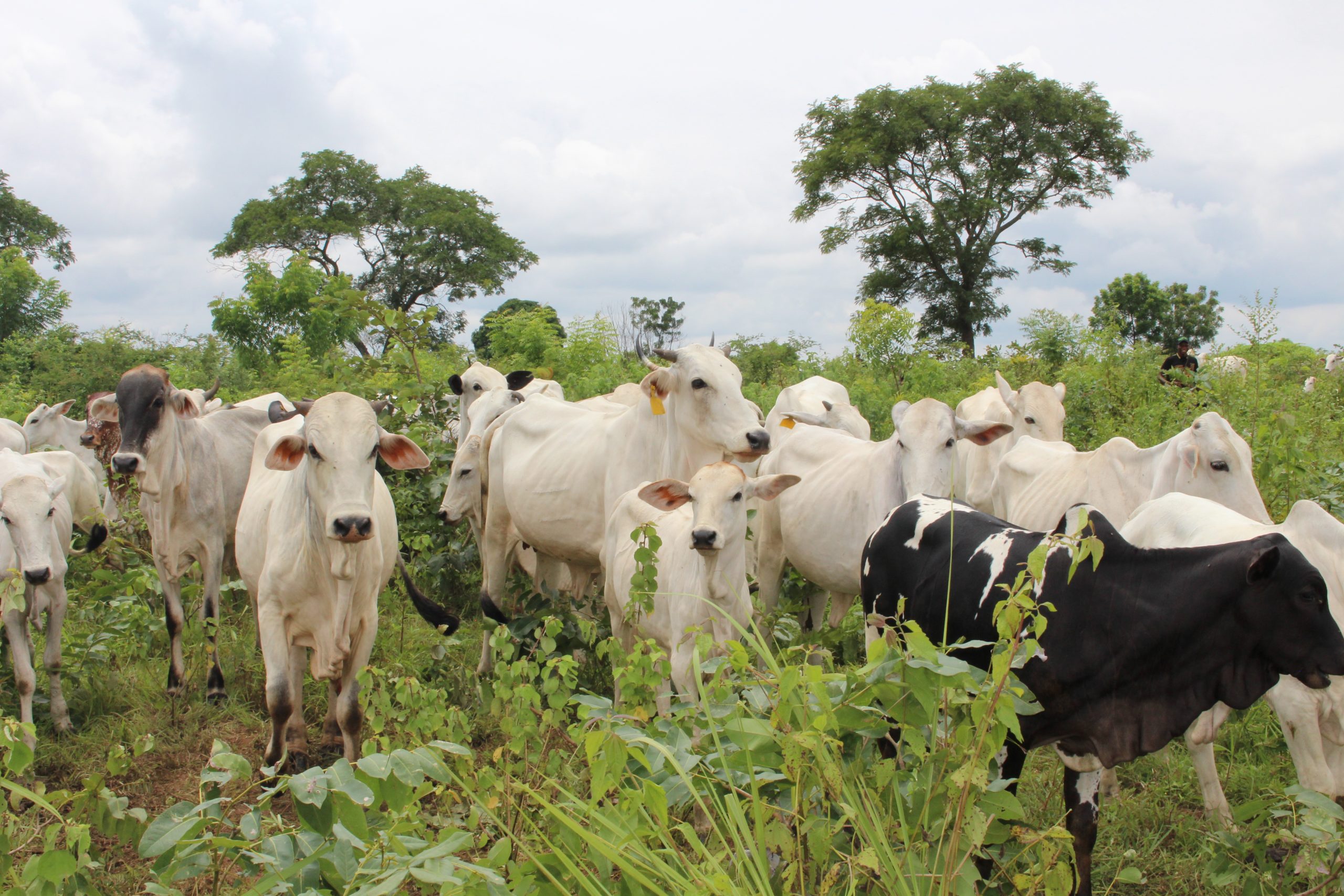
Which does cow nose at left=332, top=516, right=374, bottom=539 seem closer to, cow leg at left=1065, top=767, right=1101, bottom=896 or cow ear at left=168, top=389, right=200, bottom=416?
cow ear at left=168, top=389, right=200, bottom=416

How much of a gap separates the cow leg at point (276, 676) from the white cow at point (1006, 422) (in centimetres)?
475

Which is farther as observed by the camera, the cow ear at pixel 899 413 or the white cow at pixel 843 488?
the cow ear at pixel 899 413

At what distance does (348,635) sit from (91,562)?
14.1ft

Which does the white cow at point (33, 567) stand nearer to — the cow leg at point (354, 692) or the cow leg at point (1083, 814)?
the cow leg at point (354, 692)

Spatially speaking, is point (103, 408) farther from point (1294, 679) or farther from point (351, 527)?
point (1294, 679)

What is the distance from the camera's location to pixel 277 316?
Answer: 1919cm

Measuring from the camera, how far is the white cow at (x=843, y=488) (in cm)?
524

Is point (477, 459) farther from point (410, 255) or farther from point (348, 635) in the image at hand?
point (410, 255)

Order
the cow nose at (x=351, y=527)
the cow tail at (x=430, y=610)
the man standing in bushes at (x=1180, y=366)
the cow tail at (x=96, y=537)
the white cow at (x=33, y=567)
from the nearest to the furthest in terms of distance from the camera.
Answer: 1. the cow nose at (x=351, y=527)
2. the white cow at (x=33, y=567)
3. the cow tail at (x=430, y=610)
4. the cow tail at (x=96, y=537)
5. the man standing in bushes at (x=1180, y=366)

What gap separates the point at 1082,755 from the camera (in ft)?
10.1

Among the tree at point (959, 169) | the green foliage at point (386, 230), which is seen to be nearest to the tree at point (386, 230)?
the green foliage at point (386, 230)

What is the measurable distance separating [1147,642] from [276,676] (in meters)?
3.62

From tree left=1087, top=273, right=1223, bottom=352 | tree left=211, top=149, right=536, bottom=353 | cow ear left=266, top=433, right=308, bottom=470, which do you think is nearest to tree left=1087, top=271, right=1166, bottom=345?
tree left=1087, top=273, right=1223, bottom=352

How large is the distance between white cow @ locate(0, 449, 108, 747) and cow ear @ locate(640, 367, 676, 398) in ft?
10.7
